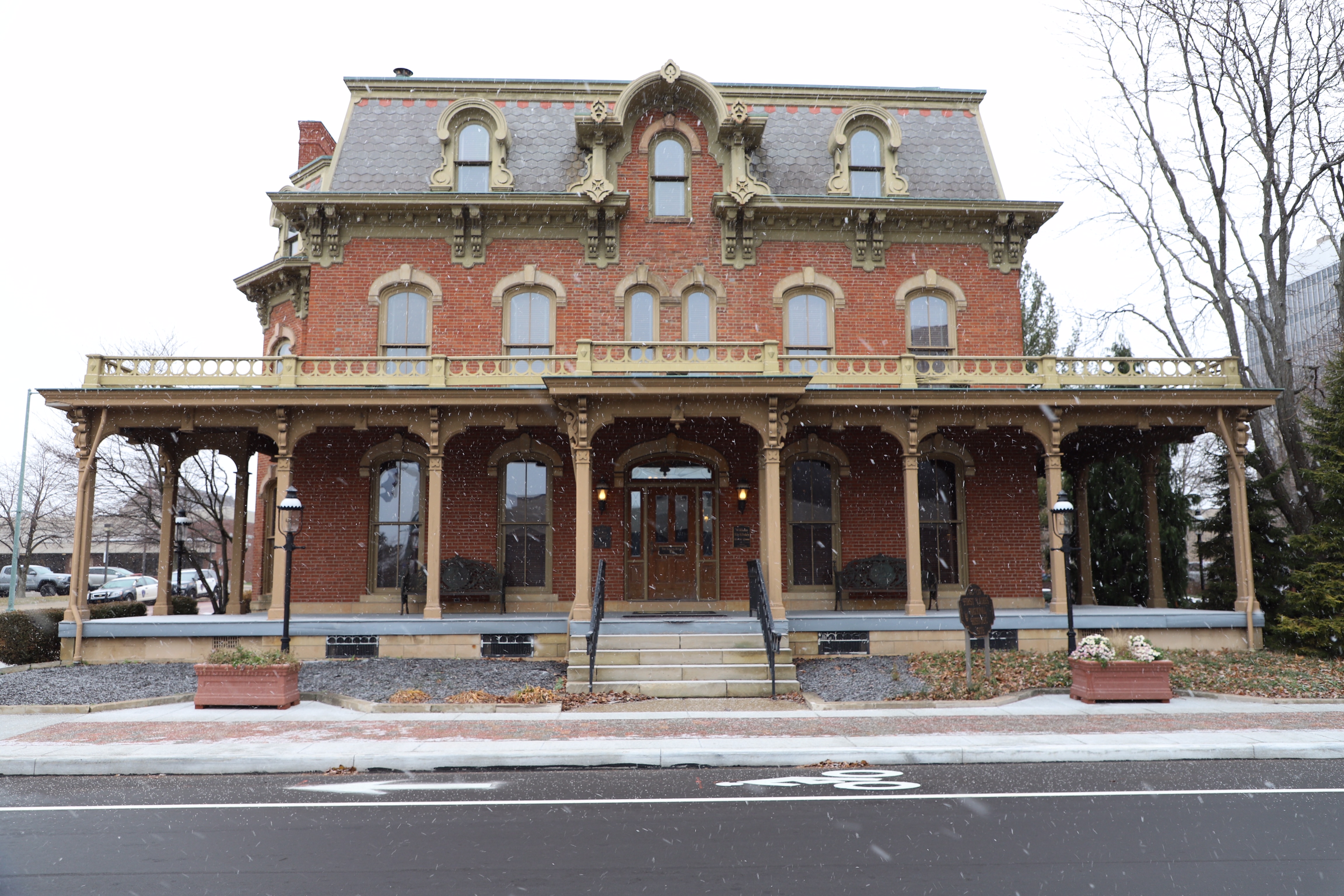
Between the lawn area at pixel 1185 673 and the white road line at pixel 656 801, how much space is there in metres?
4.87

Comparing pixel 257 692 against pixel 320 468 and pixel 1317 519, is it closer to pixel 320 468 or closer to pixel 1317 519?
pixel 320 468

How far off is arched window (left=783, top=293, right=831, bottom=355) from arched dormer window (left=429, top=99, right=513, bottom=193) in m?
6.82

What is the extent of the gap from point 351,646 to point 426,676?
2.71 m

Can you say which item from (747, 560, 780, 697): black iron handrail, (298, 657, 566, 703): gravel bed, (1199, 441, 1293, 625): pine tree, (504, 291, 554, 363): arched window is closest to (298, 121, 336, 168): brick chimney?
(504, 291, 554, 363): arched window

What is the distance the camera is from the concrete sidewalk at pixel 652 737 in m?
9.40

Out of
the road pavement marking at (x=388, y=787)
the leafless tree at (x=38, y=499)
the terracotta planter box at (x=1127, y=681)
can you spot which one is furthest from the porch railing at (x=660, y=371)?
the leafless tree at (x=38, y=499)

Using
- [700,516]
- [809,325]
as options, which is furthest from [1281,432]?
[700,516]

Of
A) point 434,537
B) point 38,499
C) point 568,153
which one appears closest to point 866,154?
point 568,153

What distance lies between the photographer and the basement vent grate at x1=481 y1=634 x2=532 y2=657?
16.5 meters

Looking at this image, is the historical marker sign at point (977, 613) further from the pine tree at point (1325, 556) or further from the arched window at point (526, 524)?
the arched window at point (526, 524)

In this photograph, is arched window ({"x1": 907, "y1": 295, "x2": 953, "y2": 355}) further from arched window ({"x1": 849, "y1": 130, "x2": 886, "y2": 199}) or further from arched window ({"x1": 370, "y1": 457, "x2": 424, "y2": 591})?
arched window ({"x1": 370, "y1": 457, "x2": 424, "y2": 591})

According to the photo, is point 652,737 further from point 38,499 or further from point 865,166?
point 38,499

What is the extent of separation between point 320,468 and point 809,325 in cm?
1103

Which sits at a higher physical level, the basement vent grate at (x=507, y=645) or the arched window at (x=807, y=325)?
the arched window at (x=807, y=325)
